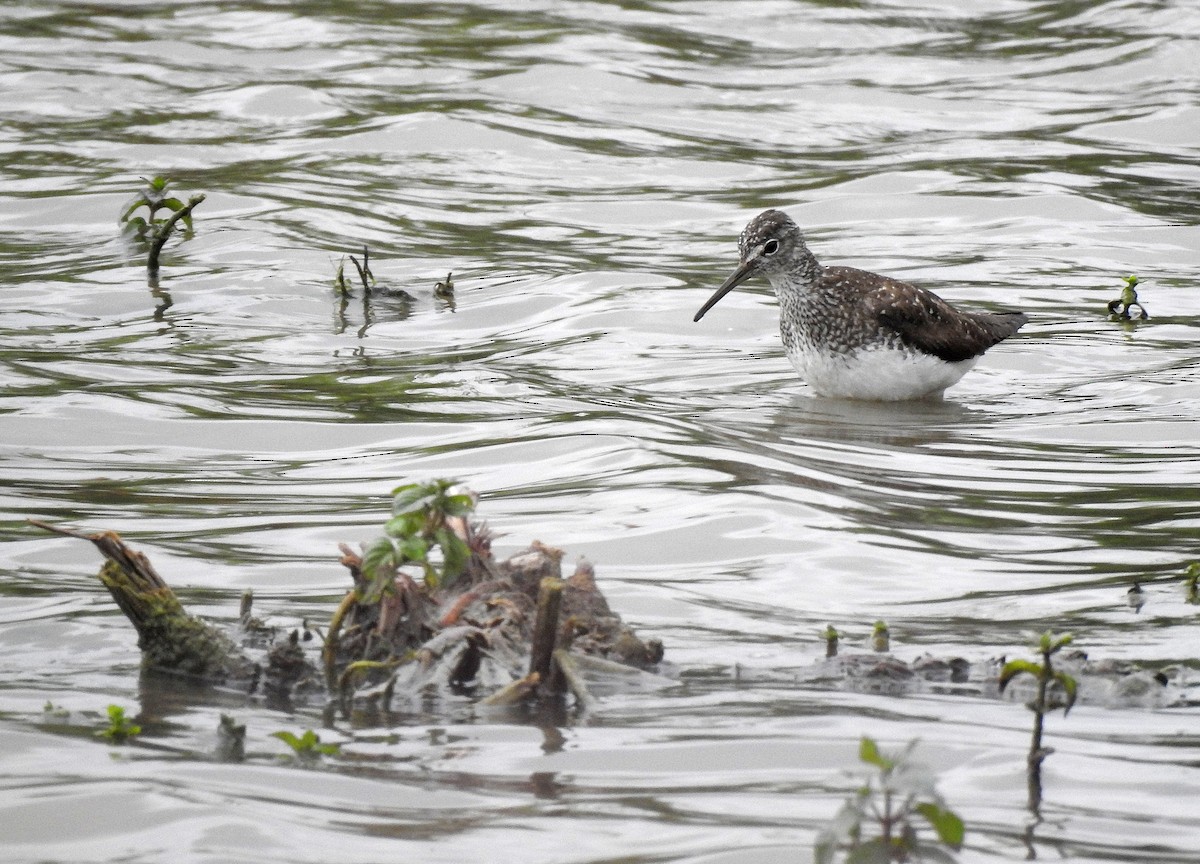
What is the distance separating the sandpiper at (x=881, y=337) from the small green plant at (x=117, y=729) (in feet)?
20.8

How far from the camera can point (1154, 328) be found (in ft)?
36.7

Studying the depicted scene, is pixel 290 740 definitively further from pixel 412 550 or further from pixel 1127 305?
pixel 1127 305

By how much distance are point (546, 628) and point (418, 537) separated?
17.6 inches

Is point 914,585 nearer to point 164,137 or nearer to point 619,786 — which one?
point 619,786

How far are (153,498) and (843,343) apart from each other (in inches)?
180

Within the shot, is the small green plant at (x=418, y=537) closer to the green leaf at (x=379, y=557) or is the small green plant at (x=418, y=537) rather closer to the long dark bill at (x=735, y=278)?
the green leaf at (x=379, y=557)

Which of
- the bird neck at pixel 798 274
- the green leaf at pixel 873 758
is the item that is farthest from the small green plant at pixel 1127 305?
the green leaf at pixel 873 758

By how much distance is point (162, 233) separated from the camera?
38.2 feet

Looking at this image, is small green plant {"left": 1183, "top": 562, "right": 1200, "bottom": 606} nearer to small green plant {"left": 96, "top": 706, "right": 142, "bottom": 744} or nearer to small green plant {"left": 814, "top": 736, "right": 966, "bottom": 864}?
small green plant {"left": 814, "top": 736, "right": 966, "bottom": 864}

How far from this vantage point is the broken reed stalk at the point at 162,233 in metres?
11.5

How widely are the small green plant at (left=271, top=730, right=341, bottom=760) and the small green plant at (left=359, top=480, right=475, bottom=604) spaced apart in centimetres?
52

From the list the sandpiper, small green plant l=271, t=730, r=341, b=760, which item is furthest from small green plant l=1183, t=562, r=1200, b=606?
the sandpiper

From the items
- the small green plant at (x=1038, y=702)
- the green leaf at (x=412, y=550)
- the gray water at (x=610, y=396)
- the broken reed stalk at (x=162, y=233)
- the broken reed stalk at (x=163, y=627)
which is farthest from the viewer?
the broken reed stalk at (x=162, y=233)

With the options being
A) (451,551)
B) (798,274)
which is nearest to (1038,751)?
(451,551)
